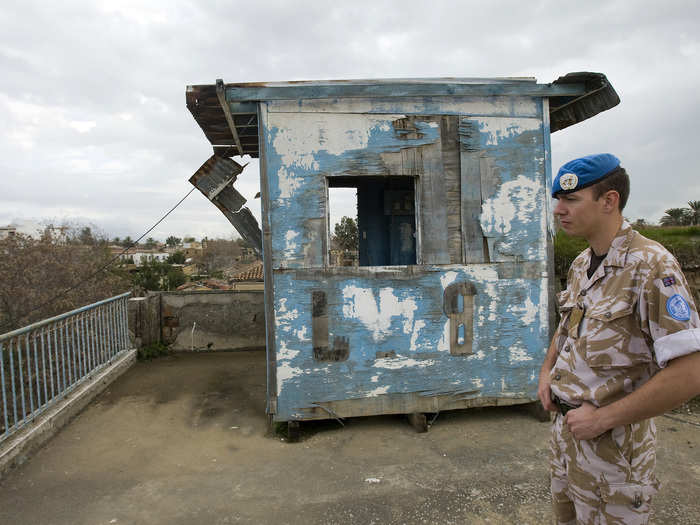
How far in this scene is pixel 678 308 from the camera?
51.4 inches

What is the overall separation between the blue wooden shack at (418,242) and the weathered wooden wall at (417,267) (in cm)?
1

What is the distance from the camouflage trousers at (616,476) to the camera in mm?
1457

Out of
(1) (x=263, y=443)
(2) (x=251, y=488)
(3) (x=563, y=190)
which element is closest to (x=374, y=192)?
(1) (x=263, y=443)

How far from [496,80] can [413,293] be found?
225 centimetres

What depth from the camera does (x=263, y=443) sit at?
400cm

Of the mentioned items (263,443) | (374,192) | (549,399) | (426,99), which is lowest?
(263,443)

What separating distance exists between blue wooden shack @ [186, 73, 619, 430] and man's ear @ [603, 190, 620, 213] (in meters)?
2.54

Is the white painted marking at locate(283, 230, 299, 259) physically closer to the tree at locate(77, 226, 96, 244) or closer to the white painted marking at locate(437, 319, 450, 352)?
the white painted marking at locate(437, 319, 450, 352)

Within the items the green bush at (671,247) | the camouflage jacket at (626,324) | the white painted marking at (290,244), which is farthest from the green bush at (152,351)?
the camouflage jacket at (626,324)

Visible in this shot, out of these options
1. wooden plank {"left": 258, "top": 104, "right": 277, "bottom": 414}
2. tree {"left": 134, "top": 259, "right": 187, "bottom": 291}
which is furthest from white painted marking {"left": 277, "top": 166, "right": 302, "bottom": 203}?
tree {"left": 134, "top": 259, "right": 187, "bottom": 291}

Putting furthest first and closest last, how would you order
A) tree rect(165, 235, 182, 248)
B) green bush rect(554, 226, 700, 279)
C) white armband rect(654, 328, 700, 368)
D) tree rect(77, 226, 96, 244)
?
tree rect(165, 235, 182, 248) → tree rect(77, 226, 96, 244) → green bush rect(554, 226, 700, 279) → white armband rect(654, 328, 700, 368)

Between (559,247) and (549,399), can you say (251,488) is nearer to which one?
(549,399)

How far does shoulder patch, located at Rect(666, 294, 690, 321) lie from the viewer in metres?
1.29

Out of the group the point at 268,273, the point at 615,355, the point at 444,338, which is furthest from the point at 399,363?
the point at 615,355
